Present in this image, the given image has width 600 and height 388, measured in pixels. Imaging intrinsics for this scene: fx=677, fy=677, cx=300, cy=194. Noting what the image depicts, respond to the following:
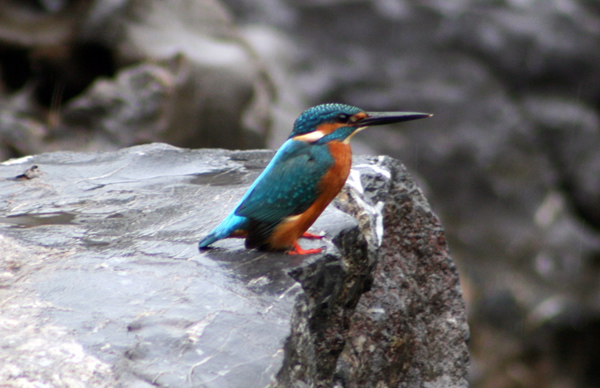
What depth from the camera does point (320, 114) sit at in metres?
2.62

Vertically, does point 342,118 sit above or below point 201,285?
above

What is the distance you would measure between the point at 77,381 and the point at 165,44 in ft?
19.2

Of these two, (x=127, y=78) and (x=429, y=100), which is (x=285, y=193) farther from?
(x=429, y=100)

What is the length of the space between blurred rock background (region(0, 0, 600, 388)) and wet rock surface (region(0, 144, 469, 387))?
9.39ft

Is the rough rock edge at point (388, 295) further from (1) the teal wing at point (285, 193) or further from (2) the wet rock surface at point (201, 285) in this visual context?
(1) the teal wing at point (285, 193)

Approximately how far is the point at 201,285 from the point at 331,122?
811mm

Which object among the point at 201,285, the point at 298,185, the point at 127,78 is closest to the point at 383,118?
the point at 298,185

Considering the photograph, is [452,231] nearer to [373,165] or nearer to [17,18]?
[373,165]

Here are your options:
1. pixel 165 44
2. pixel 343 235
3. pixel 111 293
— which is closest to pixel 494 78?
pixel 165 44

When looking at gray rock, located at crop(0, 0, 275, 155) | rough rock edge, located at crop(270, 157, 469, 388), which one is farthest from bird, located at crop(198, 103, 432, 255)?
gray rock, located at crop(0, 0, 275, 155)

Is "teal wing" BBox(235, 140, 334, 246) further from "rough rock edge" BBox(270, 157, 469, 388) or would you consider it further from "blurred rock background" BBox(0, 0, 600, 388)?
"blurred rock background" BBox(0, 0, 600, 388)

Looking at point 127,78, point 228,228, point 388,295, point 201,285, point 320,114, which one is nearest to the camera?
point 201,285

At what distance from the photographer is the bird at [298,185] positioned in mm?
2510

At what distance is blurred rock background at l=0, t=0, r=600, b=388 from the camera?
6906mm
